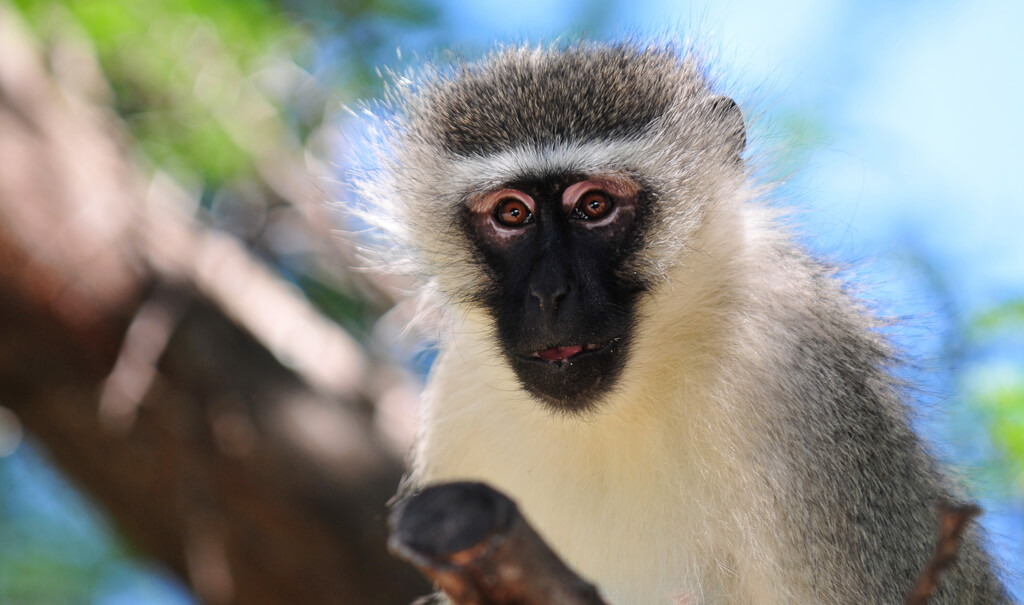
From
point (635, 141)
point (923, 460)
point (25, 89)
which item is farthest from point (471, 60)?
point (25, 89)

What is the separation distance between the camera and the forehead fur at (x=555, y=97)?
2.67m

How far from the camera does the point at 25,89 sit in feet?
14.6

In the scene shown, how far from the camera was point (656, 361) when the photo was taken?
2.44 meters

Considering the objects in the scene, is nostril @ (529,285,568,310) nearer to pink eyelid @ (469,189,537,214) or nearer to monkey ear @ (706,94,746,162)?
pink eyelid @ (469,189,537,214)

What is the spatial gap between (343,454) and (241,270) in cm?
106

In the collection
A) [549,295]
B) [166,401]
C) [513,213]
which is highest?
[513,213]

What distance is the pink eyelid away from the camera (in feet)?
8.22

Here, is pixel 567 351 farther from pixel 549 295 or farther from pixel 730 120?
pixel 730 120

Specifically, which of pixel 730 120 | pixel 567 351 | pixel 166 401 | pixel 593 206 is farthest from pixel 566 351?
pixel 166 401

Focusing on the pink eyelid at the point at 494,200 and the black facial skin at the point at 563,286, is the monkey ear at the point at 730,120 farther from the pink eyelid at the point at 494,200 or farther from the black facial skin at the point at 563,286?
the pink eyelid at the point at 494,200

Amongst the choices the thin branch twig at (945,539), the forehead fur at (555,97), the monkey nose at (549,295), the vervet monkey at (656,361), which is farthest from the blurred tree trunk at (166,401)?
the thin branch twig at (945,539)

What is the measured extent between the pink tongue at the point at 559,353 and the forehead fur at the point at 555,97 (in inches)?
24.2

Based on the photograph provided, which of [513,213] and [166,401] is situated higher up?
[513,213]

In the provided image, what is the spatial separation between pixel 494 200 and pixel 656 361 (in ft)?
2.03
